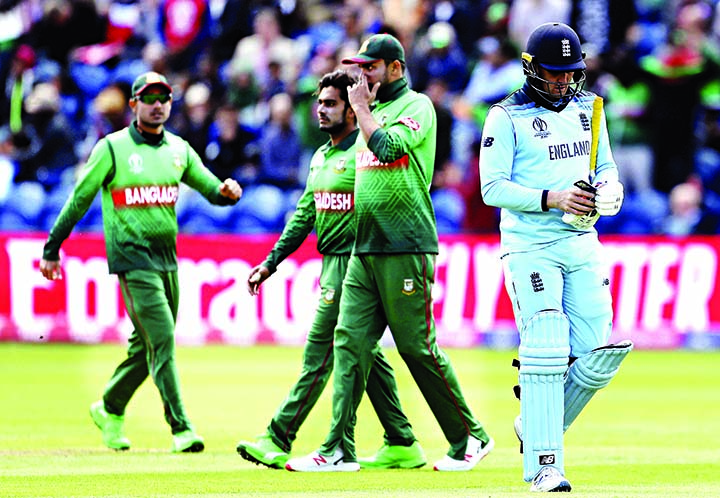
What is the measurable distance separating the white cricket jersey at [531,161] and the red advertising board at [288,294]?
1180cm

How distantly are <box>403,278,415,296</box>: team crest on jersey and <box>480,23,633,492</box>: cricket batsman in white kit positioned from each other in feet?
3.81

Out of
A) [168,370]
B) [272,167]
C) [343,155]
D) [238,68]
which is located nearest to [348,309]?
[343,155]

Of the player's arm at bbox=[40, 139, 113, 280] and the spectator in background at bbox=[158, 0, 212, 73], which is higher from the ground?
the spectator in background at bbox=[158, 0, 212, 73]

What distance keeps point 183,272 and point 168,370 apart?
9.73 meters

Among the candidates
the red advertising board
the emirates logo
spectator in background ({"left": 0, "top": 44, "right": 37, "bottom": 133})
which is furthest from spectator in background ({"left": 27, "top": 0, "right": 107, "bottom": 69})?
the emirates logo

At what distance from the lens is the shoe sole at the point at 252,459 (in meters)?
9.27

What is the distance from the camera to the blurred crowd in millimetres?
21516

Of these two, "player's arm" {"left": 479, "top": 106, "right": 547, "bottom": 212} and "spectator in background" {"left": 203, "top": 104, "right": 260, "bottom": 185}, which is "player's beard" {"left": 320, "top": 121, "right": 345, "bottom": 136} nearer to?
"player's arm" {"left": 479, "top": 106, "right": 547, "bottom": 212}

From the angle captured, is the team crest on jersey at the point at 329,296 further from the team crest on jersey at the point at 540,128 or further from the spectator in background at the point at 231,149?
the spectator in background at the point at 231,149

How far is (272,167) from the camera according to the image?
872 inches

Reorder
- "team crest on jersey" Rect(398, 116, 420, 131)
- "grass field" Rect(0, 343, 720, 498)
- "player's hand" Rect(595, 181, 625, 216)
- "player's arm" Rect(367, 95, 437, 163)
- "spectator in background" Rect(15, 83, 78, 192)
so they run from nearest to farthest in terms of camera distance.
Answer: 1. "player's hand" Rect(595, 181, 625, 216)
2. "grass field" Rect(0, 343, 720, 498)
3. "player's arm" Rect(367, 95, 437, 163)
4. "team crest on jersey" Rect(398, 116, 420, 131)
5. "spectator in background" Rect(15, 83, 78, 192)

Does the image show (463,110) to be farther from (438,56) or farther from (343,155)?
(343,155)

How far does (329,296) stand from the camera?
31.4 ft

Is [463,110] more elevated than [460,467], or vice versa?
[463,110]
